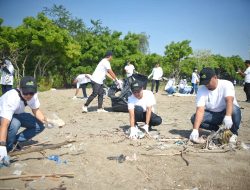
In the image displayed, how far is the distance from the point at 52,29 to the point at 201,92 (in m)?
19.4

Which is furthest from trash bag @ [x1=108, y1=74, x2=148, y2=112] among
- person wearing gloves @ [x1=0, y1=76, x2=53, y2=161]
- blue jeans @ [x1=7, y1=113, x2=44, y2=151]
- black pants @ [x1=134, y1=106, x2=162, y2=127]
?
blue jeans @ [x1=7, y1=113, x2=44, y2=151]

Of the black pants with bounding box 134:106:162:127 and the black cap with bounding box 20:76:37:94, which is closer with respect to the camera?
the black cap with bounding box 20:76:37:94

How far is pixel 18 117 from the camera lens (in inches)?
183

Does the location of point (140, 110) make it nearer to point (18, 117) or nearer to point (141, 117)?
point (141, 117)

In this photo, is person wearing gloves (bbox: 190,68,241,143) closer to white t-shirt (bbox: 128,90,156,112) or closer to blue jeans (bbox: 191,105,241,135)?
blue jeans (bbox: 191,105,241,135)

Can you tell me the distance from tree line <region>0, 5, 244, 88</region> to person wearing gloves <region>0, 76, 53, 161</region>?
11.6 metres

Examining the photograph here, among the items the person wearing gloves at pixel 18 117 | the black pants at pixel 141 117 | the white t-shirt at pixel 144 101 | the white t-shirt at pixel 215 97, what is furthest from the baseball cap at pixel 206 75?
the person wearing gloves at pixel 18 117

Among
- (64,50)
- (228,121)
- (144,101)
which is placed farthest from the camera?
(64,50)

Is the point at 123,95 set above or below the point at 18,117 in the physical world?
above

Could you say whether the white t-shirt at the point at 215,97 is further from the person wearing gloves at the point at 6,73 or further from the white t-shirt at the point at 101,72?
the person wearing gloves at the point at 6,73

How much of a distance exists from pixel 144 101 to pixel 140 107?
16 centimetres

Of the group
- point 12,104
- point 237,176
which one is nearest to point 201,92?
point 237,176

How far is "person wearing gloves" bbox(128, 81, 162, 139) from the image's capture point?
552cm

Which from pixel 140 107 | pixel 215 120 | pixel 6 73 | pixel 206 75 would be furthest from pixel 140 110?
pixel 6 73
